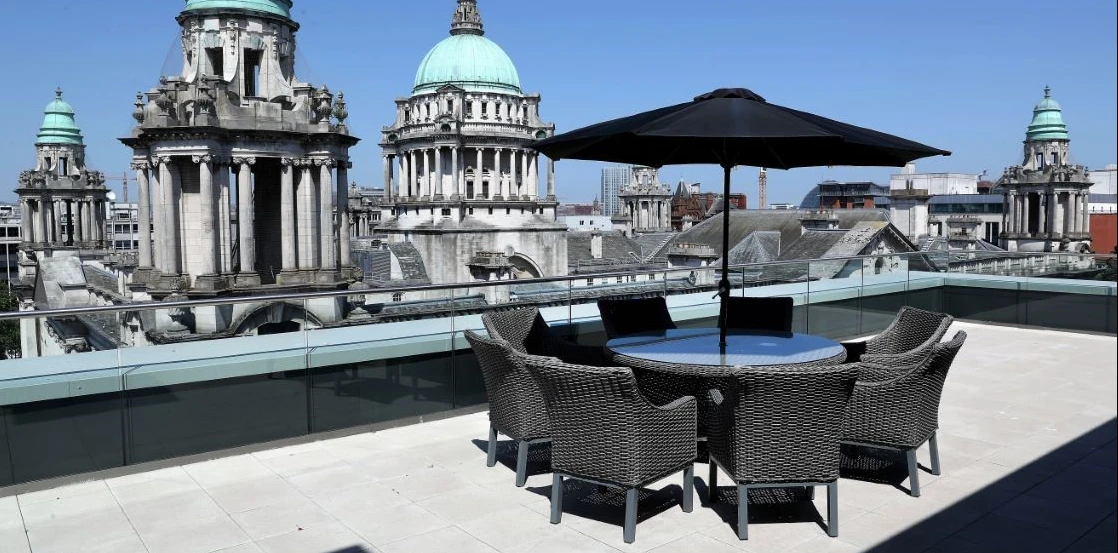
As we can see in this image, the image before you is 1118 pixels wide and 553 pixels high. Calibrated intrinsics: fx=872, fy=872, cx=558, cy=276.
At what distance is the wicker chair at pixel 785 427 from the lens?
16.0 ft

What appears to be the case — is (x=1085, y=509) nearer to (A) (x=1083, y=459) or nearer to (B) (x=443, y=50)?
(A) (x=1083, y=459)

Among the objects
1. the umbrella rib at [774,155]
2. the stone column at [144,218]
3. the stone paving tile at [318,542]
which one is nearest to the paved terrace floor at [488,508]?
the stone paving tile at [318,542]

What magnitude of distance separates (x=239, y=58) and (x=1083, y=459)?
24.3 metres

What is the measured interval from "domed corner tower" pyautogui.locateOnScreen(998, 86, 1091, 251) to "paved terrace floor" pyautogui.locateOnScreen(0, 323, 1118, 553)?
232 feet

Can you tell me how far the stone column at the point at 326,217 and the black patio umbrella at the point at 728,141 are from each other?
67.9 feet

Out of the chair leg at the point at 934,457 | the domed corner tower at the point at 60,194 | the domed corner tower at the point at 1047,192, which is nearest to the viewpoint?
the chair leg at the point at 934,457

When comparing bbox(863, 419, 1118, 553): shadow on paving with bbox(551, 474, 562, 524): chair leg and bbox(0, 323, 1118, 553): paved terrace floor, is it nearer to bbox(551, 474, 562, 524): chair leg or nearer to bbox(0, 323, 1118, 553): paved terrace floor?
bbox(0, 323, 1118, 553): paved terrace floor

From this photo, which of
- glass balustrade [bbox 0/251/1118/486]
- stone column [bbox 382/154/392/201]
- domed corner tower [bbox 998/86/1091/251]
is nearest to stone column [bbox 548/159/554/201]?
stone column [bbox 382/154/392/201]

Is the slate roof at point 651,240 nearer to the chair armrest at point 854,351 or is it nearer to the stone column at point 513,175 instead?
the stone column at point 513,175

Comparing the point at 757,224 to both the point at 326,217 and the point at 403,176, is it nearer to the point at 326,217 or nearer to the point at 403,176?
the point at 403,176

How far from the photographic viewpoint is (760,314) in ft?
24.3

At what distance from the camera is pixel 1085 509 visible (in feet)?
18.1

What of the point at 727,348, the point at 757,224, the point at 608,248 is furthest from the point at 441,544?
the point at 608,248

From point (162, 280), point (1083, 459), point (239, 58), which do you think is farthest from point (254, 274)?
point (1083, 459)
